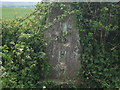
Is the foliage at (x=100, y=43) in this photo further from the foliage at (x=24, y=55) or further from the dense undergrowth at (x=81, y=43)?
the foliage at (x=24, y=55)

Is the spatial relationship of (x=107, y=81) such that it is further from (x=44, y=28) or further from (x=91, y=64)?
(x=44, y=28)

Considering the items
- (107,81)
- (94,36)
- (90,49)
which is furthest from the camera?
(94,36)

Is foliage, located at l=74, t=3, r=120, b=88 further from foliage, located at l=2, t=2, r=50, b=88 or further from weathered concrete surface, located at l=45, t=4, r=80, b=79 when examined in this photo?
foliage, located at l=2, t=2, r=50, b=88

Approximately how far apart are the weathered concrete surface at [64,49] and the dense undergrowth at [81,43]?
11cm

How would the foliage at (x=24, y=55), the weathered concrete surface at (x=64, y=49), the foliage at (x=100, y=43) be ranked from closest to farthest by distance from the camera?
the foliage at (x=24, y=55), the foliage at (x=100, y=43), the weathered concrete surface at (x=64, y=49)

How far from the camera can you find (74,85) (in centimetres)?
379

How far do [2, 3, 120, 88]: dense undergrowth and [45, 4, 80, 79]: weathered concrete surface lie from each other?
109 mm

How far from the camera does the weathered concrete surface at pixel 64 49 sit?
400 centimetres

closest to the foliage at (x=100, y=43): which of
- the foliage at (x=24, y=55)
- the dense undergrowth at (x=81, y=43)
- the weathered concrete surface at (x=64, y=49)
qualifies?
the dense undergrowth at (x=81, y=43)

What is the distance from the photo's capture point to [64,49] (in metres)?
4.04

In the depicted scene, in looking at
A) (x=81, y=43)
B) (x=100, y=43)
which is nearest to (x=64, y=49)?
(x=81, y=43)

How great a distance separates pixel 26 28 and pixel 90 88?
5.11ft

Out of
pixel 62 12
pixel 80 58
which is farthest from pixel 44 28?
pixel 80 58

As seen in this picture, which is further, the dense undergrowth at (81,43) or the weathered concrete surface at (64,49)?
the weathered concrete surface at (64,49)
